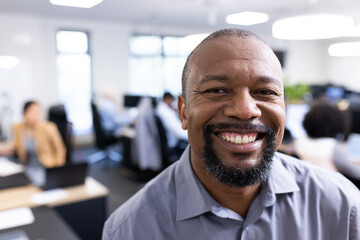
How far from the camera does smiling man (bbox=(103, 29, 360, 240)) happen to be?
0.83 metres

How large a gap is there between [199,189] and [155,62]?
7275 mm

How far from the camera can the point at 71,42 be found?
690 cm

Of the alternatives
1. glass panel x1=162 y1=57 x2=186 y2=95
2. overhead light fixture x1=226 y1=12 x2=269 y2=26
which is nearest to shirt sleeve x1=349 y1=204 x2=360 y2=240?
overhead light fixture x1=226 y1=12 x2=269 y2=26

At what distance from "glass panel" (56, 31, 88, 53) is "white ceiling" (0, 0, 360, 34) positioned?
0.46m

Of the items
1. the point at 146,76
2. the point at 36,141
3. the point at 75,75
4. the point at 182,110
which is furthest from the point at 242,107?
Result: the point at 146,76

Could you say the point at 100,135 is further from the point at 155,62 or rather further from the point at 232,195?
the point at 232,195

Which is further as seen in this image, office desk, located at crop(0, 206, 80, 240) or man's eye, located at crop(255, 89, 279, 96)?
office desk, located at crop(0, 206, 80, 240)

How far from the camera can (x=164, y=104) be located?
471 cm

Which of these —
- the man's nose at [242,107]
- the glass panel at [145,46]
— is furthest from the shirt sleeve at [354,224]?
the glass panel at [145,46]

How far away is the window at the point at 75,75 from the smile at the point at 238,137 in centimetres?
637

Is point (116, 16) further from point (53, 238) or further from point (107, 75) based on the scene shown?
point (53, 238)

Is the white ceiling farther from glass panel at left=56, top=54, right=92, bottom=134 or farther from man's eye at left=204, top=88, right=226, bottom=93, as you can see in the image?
man's eye at left=204, top=88, right=226, bottom=93

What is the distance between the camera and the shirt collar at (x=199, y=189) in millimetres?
875

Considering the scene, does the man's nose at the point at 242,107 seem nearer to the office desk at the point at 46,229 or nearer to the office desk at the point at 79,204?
the office desk at the point at 46,229
